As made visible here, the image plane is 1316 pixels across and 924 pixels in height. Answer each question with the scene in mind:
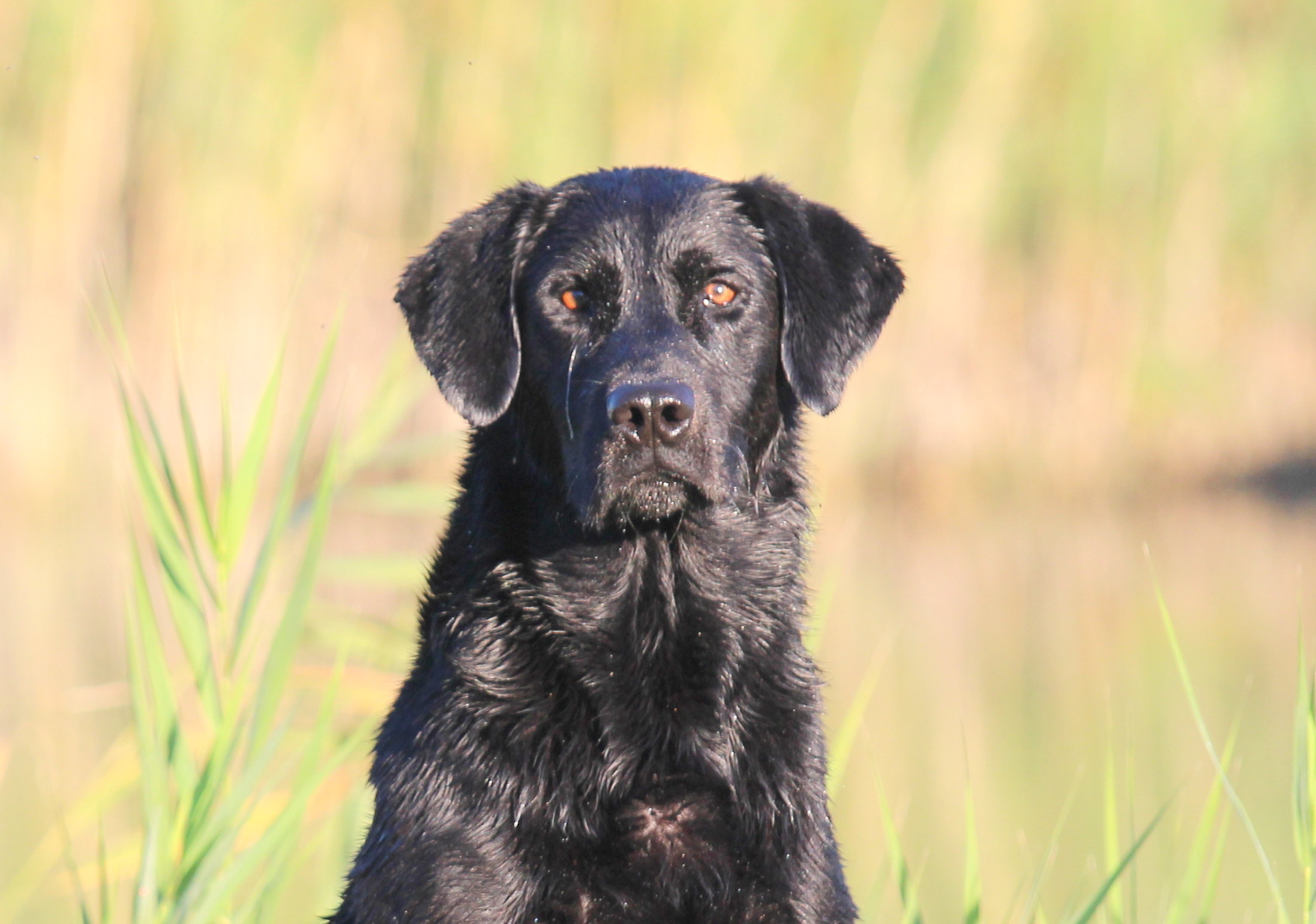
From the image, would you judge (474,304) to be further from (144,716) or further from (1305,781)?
(1305,781)

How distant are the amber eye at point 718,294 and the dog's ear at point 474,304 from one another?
1.48 ft

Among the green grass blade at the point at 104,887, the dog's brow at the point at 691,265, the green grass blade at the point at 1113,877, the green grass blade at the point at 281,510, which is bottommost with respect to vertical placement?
the green grass blade at the point at 104,887

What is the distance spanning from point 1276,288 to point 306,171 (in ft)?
28.1

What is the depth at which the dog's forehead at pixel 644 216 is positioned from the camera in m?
3.33

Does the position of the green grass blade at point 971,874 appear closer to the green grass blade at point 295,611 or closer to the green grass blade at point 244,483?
the green grass blade at point 295,611

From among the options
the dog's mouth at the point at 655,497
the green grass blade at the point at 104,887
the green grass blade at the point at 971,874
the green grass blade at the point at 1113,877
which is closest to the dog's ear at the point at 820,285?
the dog's mouth at the point at 655,497

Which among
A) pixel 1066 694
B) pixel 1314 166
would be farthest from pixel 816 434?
pixel 1314 166

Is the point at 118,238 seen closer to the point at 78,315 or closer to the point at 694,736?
the point at 78,315

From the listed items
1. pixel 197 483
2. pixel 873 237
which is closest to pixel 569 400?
pixel 197 483

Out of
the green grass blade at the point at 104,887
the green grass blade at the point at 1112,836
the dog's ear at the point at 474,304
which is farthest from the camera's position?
the green grass blade at the point at 1112,836

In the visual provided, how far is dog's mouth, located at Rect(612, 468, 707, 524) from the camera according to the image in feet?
9.97

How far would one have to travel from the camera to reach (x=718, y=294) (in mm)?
3352

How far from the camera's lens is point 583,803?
2818 millimetres

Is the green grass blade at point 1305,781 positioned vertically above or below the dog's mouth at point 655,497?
below
